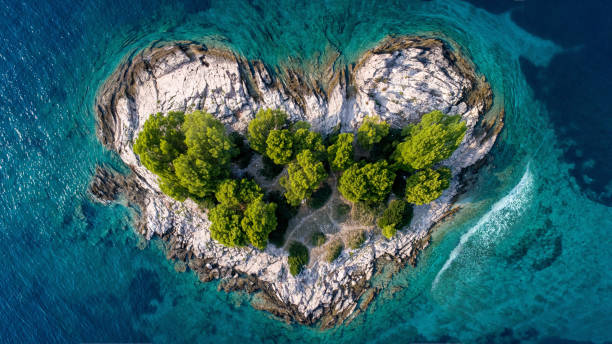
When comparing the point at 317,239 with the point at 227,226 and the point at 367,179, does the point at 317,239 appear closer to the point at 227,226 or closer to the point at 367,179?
the point at 367,179

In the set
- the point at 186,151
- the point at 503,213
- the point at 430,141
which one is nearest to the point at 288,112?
the point at 186,151

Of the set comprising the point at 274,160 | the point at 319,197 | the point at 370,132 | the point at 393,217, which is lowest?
the point at 393,217

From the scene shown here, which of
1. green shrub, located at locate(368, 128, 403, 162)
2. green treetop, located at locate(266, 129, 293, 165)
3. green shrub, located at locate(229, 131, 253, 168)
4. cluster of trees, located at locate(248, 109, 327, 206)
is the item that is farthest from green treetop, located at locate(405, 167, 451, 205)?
green shrub, located at locate(229, 131, 253, 168)

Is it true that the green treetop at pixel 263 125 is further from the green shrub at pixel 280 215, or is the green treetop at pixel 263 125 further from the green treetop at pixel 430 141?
the green treetop at pixel 430 141

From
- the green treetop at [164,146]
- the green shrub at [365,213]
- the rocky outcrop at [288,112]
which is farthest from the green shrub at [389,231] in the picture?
the green treetop at [164,146]

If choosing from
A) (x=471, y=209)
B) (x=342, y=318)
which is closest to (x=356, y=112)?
(x=471, y=209)

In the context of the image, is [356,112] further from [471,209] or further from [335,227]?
[471,209]

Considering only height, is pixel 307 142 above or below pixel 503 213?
above
